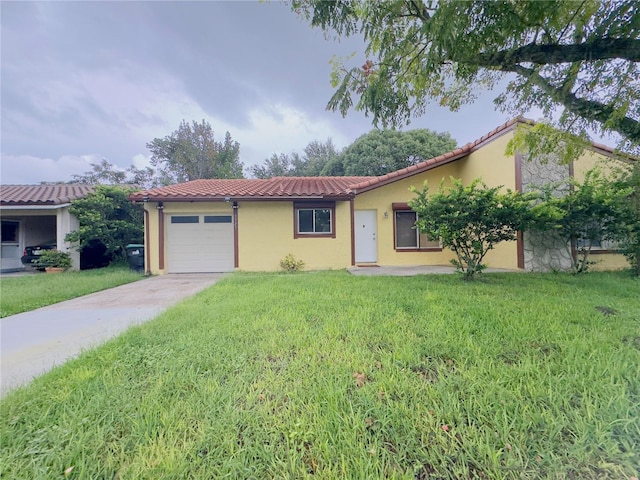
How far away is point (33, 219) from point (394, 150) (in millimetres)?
22833

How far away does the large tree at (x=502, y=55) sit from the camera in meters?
2.71

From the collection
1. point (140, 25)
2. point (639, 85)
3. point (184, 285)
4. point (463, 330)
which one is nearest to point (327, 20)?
point (639, 85)

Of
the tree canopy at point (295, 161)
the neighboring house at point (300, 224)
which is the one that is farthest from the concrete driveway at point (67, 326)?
the tree canopy at point (295, 161)

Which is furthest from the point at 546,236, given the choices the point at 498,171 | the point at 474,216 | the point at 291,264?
the point at 291,264

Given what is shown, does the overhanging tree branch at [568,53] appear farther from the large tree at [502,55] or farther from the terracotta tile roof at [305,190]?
the terracotta tile roof at [305,190]

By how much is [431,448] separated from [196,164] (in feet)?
91.5

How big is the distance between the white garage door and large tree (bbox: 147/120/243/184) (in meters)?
17.1

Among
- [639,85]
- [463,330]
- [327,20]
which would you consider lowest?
[463,330]

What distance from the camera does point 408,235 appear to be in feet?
36.1

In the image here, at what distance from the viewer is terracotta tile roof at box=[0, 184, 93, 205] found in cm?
1075

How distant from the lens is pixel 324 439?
1.74 metres

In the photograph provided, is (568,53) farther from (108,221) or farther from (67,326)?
(108,221)

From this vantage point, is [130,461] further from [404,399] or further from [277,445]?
[404,399]

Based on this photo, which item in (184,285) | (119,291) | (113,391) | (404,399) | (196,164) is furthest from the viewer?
(196,164)
